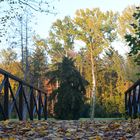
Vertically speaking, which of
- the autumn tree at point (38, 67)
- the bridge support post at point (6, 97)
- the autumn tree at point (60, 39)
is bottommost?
the bridge support post at point (6, 97)

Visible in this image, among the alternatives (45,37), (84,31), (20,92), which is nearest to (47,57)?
(45,37)

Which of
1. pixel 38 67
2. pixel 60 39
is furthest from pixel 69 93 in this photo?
pixel 60 39

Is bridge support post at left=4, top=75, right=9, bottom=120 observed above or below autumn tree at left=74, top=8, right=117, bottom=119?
below

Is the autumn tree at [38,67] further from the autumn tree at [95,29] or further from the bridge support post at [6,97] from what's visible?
the bridge support post at [6,97]

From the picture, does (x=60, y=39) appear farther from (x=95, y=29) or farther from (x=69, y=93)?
(x=69, y=93)

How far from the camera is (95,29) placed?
45750 millimetres

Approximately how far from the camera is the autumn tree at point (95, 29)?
45719mm

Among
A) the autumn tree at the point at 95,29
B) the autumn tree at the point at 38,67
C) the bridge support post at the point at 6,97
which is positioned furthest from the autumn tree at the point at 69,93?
the bridge support post at the point at 6,97

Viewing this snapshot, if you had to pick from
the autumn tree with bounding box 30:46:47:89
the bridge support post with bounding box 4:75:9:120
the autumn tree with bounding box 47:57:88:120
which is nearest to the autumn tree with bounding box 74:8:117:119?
the autumn tree with bounding box 30:46:47:89

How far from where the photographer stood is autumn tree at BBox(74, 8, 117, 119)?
150ft

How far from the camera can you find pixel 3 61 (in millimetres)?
47750

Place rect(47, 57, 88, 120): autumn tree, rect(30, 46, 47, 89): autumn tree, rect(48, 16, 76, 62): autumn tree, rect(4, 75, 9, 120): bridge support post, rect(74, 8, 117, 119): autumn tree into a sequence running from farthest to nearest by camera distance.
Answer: rect(48, 16, 76, 62): autumn tree
rect(74, 8, 117, 119): autumn tree
rect(30, 46, 47, 89): autumn tree
rect(47, 57, 88, 120): autumn tree
rect(4, 75, 9, 120): bridge support post

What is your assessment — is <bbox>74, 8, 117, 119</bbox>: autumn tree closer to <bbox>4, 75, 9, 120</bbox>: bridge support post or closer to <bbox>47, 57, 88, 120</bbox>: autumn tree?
<bbox>47, 57, 88, 120</bbox>: autumn tree

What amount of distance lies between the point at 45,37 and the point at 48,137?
47.1 m
